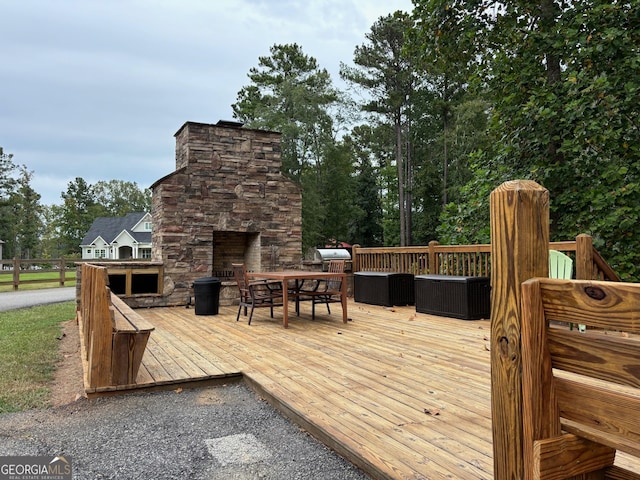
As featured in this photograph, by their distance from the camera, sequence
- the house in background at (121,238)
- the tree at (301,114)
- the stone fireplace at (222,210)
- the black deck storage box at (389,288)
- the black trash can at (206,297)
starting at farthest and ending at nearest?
the house in background at (121,238)
the tree at (301,114)
the stone fireplace at (222,210)
the black deck storage box at (389,288)
the black trash can at (206,297)

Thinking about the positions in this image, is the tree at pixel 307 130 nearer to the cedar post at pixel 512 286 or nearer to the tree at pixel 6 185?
the cedar post at pixel 512 286

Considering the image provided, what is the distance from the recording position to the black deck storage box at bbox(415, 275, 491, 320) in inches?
243

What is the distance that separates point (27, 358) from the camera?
4.26 metres

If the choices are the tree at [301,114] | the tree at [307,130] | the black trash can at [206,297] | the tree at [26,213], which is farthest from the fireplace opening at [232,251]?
the tree at [26,213]

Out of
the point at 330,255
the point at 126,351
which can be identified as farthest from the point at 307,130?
the point at 126,351

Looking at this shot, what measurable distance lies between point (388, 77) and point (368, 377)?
2011cm

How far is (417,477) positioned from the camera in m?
1.79

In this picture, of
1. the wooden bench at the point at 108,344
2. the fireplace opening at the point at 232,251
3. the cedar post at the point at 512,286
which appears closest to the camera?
the cedar post at the point at 512,286

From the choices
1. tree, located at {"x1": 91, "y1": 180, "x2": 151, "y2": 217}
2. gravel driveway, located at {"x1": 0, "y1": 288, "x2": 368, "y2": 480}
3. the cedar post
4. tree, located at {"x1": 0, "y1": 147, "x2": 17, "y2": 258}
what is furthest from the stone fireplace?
tree, located at {"x1": 91, "y1": 180, "x2": 151, "y2": 217}

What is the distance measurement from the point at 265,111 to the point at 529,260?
69.5 ft

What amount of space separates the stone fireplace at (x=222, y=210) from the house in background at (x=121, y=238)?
30627mm

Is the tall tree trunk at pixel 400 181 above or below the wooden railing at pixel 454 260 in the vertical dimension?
above

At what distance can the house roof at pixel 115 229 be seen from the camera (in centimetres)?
3756

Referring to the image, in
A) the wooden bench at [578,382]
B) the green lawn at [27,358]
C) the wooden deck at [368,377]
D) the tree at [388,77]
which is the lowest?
the green lawn at [27,358]
